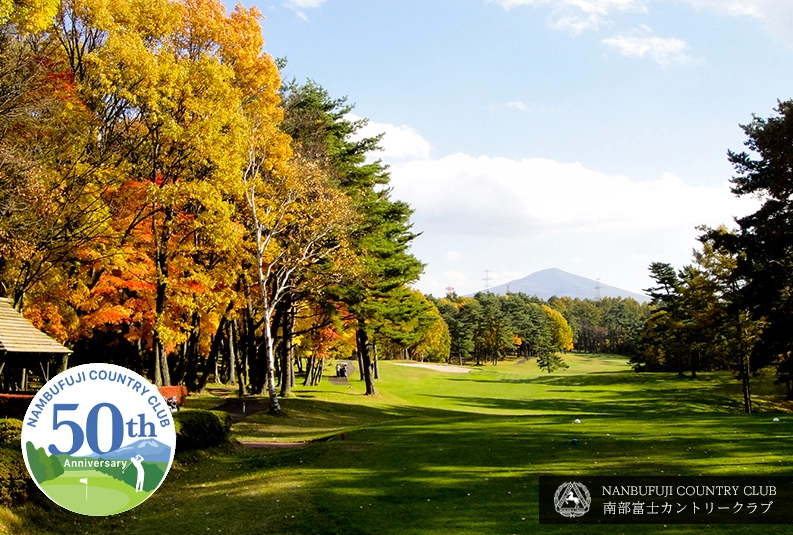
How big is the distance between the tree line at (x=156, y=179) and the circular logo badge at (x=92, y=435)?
8477 millimetres

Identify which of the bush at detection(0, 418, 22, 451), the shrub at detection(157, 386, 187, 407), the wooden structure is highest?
the wooden structure

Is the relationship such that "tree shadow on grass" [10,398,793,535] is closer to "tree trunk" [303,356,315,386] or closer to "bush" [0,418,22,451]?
"bush" [0,418,22,451]

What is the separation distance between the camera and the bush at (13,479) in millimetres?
9367

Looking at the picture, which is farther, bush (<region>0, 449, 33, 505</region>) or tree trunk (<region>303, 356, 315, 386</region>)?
tree trunk (<region>303, 356, 315, 386</region>)

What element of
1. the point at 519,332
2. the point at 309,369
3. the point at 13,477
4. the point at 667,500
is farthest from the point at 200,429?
the point at 519,332

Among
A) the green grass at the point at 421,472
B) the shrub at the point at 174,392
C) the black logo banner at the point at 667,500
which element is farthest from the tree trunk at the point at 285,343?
the black logo banner at the point at 667,500

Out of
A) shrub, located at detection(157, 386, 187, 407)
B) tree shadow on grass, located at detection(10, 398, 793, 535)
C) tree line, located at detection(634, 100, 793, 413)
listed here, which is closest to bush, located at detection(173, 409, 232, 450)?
tree shadow on grass, located at detection(10, 398, 793, 535)

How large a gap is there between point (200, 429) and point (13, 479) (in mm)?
6974

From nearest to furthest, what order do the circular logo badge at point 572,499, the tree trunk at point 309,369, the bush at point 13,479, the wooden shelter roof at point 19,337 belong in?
the circular logo badge at point 572,499, the bush at point 13,479, the wooden shelter roof at point 19,337, the tree trunk at point 309,369

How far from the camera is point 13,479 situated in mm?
9539

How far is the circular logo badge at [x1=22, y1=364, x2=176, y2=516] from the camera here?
946cm

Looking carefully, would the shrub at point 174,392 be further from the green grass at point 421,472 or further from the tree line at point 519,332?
the tree line at point 519,332

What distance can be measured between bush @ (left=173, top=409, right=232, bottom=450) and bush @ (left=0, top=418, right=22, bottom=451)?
4256 millimetres

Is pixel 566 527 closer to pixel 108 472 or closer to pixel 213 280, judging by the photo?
pixel 108 472
